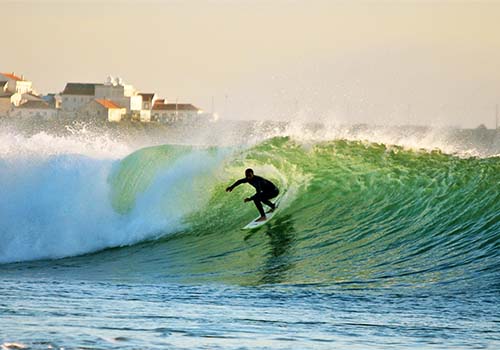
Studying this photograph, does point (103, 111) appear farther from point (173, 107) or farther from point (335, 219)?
point (335, 219)

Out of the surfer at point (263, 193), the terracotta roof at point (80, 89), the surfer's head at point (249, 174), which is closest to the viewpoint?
the surfer's head at point (249, 174)

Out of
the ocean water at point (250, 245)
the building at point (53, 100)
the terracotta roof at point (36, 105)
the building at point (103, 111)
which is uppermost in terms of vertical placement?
the building at point (53, 100)

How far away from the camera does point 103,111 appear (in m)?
155

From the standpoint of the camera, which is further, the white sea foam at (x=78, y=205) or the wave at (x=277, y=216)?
the white sea foam at (x=78, y=205)

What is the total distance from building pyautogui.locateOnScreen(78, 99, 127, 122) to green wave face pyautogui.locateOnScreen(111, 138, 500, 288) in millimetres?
134774

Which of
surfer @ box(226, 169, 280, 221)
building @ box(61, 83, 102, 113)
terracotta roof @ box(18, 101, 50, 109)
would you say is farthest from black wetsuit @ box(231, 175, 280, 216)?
building @ box(61, 83, 102, 113)

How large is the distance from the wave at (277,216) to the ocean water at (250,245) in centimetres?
4

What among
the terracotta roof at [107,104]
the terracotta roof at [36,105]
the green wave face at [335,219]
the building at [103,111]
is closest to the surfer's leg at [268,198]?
the green wave face at [335,219]

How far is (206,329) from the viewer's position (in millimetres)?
8562

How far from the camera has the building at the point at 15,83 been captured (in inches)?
6708

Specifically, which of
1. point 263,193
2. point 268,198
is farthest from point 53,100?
point 263,193

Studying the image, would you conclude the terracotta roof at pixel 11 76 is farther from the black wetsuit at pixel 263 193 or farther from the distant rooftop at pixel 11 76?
the black wetsuit at pixel 263 193

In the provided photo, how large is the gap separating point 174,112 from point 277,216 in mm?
159306

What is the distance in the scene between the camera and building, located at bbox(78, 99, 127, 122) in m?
155
